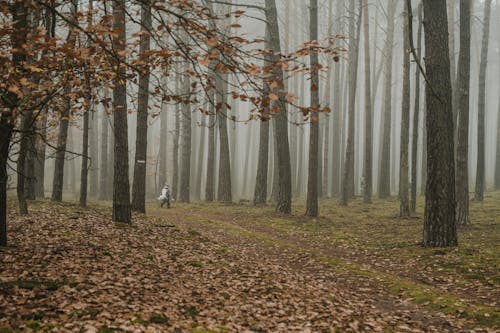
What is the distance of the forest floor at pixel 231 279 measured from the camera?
5.67m

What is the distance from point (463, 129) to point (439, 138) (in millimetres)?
4637

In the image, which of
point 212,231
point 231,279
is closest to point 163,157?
point 212,231

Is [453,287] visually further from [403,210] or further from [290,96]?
[403,210]

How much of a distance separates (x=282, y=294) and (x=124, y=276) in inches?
104

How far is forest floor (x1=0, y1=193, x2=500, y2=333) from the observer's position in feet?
18.6

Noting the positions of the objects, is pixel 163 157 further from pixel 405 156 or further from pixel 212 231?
pixel 212 231

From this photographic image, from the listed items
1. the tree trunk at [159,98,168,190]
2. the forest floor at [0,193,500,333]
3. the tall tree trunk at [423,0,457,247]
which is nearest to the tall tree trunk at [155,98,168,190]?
the tree trunk at [159,98,168,190]

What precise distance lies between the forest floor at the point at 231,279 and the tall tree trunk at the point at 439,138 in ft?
1.87

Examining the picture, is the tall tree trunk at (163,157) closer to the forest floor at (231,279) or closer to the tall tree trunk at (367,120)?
the tall tree trunk at (367,120)

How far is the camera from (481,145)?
2234 cm

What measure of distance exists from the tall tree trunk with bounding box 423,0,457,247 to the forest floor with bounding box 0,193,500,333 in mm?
571

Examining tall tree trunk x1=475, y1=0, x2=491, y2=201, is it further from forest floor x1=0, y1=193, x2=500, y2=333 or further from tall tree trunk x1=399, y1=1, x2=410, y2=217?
forest floor x1=0, y1=193, x2=500, y2=333

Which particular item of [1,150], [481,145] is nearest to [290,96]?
[1,150]

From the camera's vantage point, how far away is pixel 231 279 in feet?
26.5
